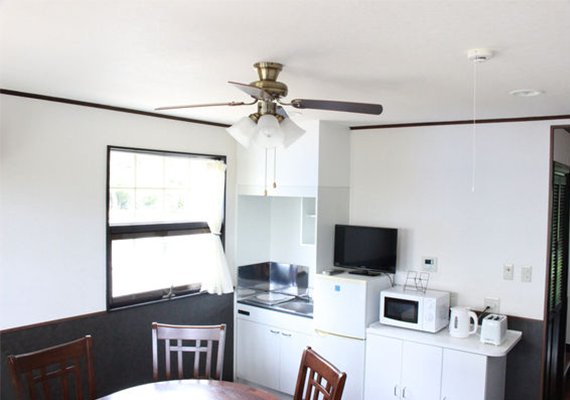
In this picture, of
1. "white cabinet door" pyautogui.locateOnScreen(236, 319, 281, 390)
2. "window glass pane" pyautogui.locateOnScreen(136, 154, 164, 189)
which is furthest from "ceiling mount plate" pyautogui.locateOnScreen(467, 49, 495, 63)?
"white cabinet door" pyautogui.locateOnScreen(236, 319, 281, 390)

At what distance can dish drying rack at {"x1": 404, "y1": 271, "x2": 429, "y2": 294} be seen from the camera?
12.7 ft

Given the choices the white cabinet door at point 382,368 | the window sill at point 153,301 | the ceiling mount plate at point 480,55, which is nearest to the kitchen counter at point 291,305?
the window sill at point 153,301

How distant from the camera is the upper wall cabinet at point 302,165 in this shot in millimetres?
3891

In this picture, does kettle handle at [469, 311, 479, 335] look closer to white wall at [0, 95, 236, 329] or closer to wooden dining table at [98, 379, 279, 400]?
wooden dining table at [98, 379, 279, 400]

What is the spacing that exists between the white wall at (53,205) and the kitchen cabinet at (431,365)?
2066 mm

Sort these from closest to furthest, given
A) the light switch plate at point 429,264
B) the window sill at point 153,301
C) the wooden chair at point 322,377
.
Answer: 1. the wooden chair at point 322,377
2. the window sill at point 153,301
3. the light switch plate at point 429,264

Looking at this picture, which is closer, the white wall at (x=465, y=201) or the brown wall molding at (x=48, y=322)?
the brown wall molding at (x=48, y=322)

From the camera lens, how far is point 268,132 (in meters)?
2.07

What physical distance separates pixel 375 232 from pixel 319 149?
0.84 m

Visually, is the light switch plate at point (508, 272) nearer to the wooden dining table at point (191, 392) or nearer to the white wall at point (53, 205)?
the wooden dining table at point (191, 392)

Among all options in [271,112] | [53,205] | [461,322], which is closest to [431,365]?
[461,322]

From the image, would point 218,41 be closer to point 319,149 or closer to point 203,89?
point 203,89

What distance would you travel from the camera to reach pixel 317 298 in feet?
12.5

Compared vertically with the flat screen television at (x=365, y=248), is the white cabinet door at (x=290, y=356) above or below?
below
